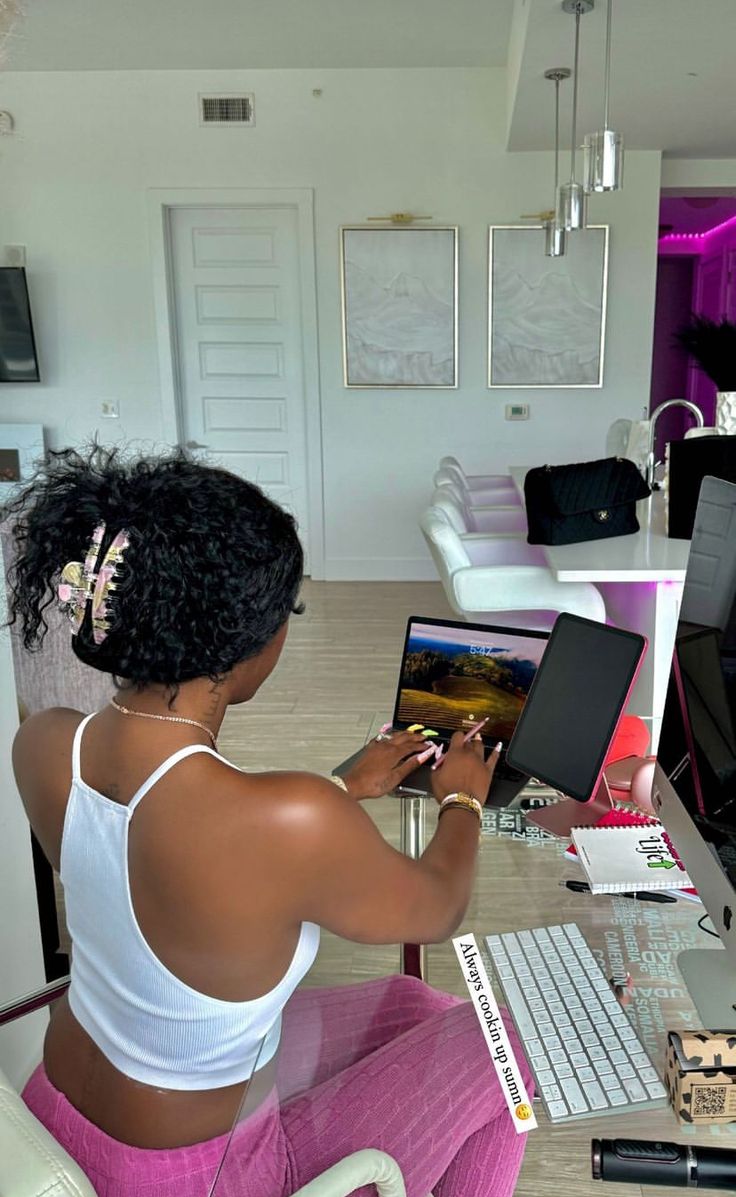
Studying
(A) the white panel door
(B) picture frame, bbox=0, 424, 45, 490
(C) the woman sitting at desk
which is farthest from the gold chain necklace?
(B) picture frame, bbox=0, 424, 45, 490

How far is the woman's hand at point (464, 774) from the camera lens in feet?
3.89

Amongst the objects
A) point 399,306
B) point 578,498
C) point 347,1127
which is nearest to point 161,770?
point 347,1127

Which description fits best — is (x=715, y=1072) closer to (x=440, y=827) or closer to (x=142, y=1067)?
(x=440, y=827)

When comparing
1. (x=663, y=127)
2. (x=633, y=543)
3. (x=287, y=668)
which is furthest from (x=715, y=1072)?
(x=663, y=127)

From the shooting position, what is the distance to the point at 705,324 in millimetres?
4305

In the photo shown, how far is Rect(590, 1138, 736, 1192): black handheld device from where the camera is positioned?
75cm

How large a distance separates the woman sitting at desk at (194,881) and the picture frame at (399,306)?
4922mm

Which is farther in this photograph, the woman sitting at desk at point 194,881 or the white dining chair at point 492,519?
the white dining chair at point 492,519

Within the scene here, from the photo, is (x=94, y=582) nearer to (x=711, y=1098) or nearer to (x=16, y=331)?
(x=711, y=1098)

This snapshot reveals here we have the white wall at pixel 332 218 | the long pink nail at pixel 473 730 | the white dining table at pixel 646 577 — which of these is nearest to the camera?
the long pink nail at pixel 473 730

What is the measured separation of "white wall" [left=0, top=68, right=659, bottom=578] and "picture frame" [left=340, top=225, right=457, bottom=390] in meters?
0.09

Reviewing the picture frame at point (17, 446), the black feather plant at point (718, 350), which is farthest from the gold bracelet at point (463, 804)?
the picture frame at point (17, 446)

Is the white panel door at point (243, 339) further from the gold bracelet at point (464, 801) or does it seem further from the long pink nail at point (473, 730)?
the gold bracelet at point (464, 801)

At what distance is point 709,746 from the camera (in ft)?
3.17
